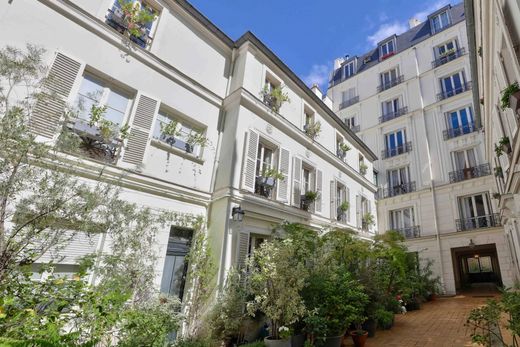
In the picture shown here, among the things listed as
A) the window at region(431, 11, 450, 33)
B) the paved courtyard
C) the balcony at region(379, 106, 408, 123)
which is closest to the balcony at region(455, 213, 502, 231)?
the paved courtyard

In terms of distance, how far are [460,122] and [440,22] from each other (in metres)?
8.07

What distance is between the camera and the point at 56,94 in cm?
442

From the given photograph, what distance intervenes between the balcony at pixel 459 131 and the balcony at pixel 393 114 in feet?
9.63

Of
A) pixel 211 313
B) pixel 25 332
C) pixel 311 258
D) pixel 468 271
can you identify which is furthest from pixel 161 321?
pixel 468 271

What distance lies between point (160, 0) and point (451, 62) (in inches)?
705

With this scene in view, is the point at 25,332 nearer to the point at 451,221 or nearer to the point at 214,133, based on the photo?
the point at 214,133

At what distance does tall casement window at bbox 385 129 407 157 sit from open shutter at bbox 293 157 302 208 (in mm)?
11387

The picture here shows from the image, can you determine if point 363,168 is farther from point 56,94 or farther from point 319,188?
point 56,94

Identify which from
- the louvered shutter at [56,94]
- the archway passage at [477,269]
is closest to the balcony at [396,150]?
the archway passage at [477,269]

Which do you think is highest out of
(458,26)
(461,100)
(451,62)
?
(458,26)

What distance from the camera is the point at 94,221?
4.08 m

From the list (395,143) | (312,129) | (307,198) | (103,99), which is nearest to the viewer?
(103,99)

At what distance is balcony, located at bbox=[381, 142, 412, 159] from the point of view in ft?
57.7


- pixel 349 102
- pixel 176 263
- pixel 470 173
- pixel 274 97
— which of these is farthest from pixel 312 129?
pixel 349 102
